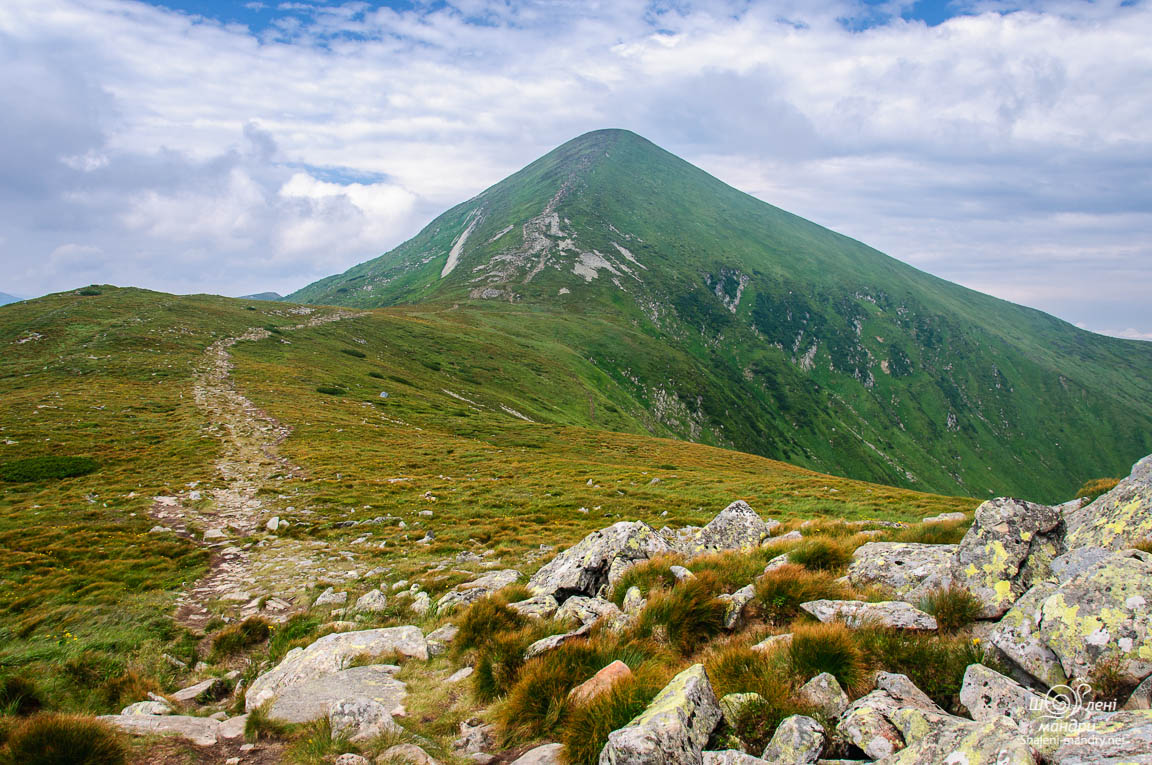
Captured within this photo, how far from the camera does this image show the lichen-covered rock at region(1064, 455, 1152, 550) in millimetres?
7777

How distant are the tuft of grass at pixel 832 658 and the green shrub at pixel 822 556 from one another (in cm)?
419

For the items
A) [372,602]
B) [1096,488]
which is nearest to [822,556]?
[1096,488]

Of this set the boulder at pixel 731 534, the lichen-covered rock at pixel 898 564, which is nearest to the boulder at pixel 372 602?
the boulder at pixel 731 534

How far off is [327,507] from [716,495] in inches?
872

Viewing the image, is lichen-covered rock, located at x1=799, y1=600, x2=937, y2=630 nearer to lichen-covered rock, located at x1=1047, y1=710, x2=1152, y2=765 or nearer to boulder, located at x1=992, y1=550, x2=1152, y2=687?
boulder, located at x1=992, y1=550, x2=1152, y2=687

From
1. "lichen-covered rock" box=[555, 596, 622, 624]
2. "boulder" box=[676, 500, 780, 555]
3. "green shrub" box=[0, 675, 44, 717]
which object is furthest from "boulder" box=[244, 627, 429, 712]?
"boulder" box=[676, 500, 780, 555]

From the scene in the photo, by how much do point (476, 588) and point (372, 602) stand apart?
2.71 m

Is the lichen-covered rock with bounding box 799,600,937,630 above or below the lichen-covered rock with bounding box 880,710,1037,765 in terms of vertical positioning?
below

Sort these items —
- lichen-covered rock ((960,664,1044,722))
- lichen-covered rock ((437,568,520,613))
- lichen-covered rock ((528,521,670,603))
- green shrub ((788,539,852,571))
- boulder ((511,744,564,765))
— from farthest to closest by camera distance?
lichen-covered rock ((437,568,520,613)) < lichen-covered rock ((528,521,670,603)) < green shrub ((788,539,852,571)) < boulder ((511,744,564,765)) < lichen-covered rock ((960,664,1044,722))

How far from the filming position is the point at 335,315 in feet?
316

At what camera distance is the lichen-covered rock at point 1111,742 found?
137 inches

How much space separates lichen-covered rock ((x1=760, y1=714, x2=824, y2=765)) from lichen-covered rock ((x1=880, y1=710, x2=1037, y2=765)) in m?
0.62

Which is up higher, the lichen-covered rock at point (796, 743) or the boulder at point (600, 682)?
the lichen-covered rock at point (796, 743)

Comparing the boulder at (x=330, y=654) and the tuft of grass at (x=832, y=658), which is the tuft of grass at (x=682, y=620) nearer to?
the tuft of grass at (x=832, y=658)
